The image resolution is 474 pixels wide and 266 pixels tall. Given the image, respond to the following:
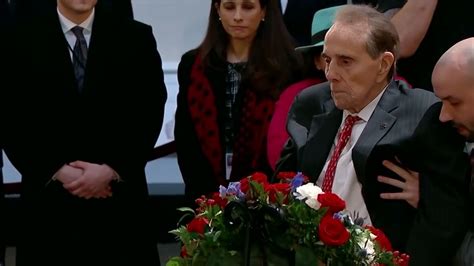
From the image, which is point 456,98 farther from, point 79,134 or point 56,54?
point 56,54

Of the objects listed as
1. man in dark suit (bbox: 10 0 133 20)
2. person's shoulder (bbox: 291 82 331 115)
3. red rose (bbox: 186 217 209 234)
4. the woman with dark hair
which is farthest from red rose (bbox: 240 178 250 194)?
man in dark suit (bbox: 10 0 133 20)

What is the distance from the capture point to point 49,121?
5879 mm

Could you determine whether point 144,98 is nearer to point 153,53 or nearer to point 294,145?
point 153,53

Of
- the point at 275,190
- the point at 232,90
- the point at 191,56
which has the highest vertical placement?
the point at 275,190

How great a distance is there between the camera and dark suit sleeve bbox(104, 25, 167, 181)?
5988mm

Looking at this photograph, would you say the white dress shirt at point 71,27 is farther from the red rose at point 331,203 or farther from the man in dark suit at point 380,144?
the red rose at point 331,203

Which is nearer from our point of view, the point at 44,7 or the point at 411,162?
the point at 411,162

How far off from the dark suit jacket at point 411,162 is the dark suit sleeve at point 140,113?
165 centimetres

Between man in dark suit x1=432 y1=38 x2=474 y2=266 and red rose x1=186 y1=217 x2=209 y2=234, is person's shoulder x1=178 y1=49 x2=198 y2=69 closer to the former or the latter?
man in dark suit x1=432 y1=38 x2=474 y2=266

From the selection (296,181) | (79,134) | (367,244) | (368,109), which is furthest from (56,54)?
(367,244)

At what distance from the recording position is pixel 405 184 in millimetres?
4234

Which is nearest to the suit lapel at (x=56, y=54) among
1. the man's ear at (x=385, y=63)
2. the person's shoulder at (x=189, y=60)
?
the person's shoulder at (x=189, y=60)

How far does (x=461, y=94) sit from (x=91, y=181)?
231 centimetres

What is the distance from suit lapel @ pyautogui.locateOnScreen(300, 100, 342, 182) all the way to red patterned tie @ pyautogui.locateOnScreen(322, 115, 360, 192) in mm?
33
